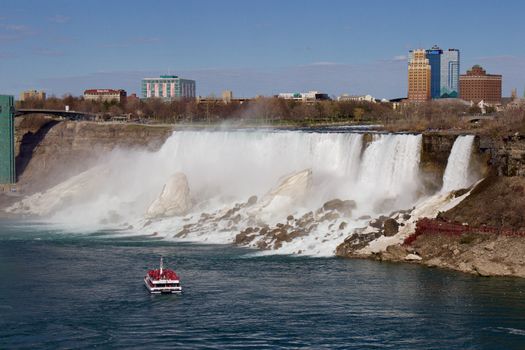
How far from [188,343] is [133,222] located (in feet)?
107

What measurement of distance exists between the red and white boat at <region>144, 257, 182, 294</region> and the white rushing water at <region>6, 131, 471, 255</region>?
10811 millimetres

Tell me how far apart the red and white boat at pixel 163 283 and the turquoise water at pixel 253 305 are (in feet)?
1.28

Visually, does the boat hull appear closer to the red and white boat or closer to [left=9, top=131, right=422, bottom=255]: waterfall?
the red and white boat

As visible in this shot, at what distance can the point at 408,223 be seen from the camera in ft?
146

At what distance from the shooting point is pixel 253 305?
33.2 meters

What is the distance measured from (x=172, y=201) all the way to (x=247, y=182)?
5.31 metres

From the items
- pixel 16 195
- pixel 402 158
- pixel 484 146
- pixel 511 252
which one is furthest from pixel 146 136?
pixel 511 252

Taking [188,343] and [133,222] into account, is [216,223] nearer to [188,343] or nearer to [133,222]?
[133,222]

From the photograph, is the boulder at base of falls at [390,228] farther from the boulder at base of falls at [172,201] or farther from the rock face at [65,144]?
the rock face at [65,144]

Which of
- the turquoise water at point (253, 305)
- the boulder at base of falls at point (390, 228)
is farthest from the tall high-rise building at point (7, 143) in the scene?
the boulder at base of falls at point (390, 228)

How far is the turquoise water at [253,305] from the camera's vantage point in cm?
2894

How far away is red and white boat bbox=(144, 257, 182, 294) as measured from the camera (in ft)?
116

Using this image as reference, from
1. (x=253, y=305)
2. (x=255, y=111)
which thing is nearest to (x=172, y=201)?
(x=253, y=305)

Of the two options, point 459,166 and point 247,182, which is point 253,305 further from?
point 247,182
